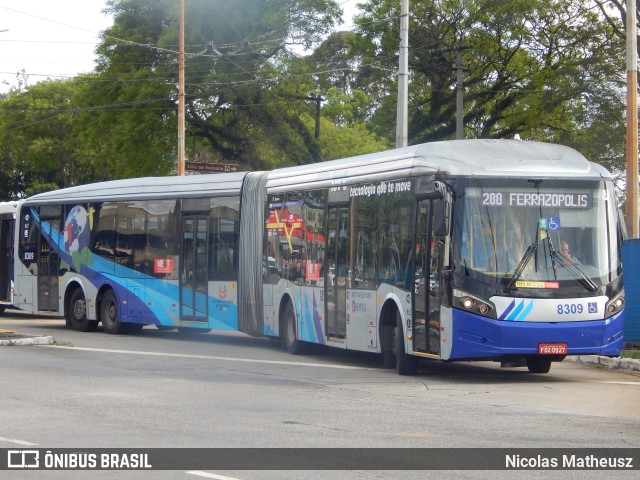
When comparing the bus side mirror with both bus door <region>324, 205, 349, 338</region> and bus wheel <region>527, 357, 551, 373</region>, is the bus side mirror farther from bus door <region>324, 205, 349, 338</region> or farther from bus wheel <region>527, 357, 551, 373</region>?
bus door <region>324, 205, 349, 338</region>

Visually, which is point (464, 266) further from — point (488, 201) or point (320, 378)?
point (320, 378)

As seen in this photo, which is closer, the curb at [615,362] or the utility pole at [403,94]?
the curb at [615,362]

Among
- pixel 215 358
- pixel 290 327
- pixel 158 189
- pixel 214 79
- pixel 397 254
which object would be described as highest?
pixel 214 79

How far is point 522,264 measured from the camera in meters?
15.5

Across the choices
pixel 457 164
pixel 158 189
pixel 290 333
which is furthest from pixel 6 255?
pixel 457 164

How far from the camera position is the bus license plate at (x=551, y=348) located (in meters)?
15.4

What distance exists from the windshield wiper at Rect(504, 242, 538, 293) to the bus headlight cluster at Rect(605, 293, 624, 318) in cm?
136

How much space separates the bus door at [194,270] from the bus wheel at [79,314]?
13.2 feet

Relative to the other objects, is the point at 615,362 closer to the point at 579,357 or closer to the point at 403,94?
the point at 579,357

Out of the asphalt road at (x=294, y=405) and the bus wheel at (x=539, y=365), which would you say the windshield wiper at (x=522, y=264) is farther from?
the bus wheel at (x=539, y=365)

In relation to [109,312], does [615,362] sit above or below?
below

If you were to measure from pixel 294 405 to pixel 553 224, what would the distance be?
4.87 meters

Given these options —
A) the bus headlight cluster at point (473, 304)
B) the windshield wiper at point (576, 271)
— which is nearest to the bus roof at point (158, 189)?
the bus headlight cluster at point (473, 304)

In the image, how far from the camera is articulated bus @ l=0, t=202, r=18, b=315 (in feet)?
103
